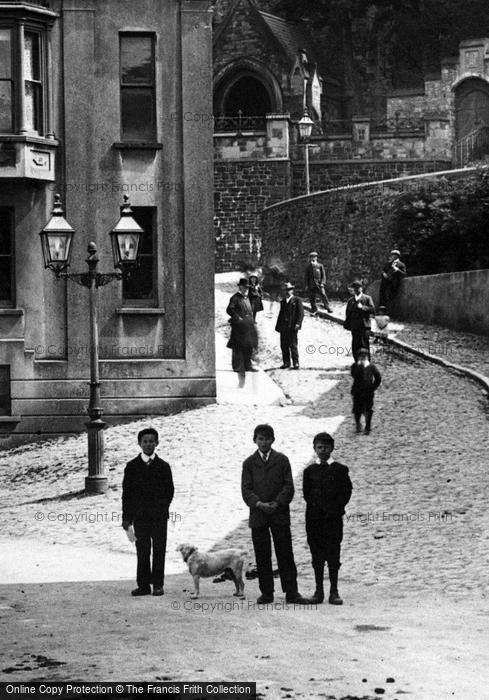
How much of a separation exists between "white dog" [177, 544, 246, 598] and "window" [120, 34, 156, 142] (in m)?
13.8

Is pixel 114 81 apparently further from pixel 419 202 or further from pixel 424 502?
pixel 419 202

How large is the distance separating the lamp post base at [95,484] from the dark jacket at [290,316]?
8.00 m

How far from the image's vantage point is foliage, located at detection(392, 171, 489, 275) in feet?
130

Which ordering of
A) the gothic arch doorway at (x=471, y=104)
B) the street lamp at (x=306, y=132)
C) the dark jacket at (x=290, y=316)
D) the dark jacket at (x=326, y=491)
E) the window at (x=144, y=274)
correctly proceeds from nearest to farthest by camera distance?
the dark jacket at (x=326, y=491) < the window at (x=144, y=274) < the dark jacket at (x=290, y=316) < the street lamp at (x=306, y=132) < the gothic arch doorway at (x=471, y=104)

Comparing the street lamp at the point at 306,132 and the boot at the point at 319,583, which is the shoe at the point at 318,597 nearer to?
the boot at the point at 319,583

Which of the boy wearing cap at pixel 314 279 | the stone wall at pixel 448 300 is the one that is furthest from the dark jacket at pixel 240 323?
the boy wearing cap at pixel 314 279

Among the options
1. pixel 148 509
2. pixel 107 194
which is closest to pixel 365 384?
pixel 107 194

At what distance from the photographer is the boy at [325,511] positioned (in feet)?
42.3

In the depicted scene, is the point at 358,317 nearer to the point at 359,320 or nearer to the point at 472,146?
the point at 359,320

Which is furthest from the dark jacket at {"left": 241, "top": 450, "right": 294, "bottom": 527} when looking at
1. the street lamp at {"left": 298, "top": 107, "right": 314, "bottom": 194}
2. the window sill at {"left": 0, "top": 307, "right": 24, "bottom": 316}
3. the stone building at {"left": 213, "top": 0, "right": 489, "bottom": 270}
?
the stone building at {"left": 213, "top": 0, "right": 489, "bottom": 270}

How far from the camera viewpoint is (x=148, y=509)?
44.8 ft

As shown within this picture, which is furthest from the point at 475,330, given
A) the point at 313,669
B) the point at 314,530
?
the point at 313,669

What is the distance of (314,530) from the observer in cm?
1302

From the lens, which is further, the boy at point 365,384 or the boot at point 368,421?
the boot at point 368,421
